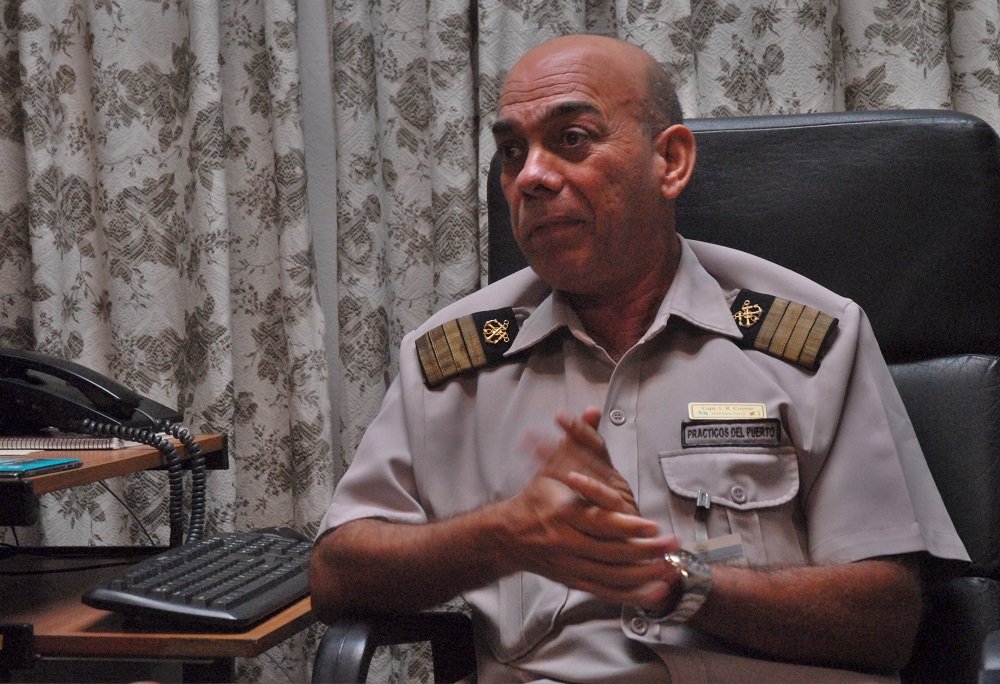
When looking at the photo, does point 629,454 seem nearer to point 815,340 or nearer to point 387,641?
point 815,340

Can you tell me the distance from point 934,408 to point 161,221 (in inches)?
55.7

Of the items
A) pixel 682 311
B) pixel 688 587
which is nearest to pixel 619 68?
pixel 682 311

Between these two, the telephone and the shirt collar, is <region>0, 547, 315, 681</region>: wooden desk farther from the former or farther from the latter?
Answer: the shirt collar

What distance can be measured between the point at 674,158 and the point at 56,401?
0.97 metres

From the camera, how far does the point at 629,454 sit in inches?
47.9

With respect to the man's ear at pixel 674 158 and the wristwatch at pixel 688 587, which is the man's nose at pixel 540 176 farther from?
the wristwatch at pixel 688 587

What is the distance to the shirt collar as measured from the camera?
1.26 metres

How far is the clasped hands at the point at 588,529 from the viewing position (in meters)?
0.95

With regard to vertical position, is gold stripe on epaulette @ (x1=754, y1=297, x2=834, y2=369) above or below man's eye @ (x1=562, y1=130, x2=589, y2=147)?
below

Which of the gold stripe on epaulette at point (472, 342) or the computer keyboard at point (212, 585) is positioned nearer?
the computer keyboard at point (212, 585)

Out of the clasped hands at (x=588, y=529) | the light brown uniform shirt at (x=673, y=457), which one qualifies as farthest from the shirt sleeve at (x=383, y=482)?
the clasped hands at (x=588, y=529)

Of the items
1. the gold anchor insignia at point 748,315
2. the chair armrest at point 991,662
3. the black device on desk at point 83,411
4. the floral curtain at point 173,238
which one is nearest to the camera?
the chair armrest at point 991,662

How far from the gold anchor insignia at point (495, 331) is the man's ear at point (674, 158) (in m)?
0.28

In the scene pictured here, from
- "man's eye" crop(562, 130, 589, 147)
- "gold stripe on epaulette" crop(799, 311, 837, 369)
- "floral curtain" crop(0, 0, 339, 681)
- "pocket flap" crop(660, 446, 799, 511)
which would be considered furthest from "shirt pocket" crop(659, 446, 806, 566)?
"floral curtain" crop(0, 0, 339, 681)
